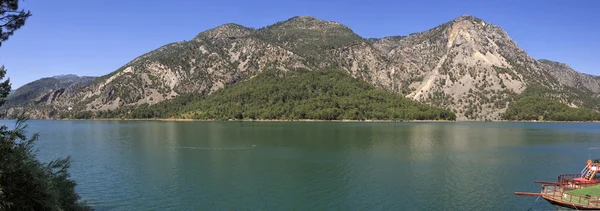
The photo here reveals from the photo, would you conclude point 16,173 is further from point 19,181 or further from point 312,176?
point 312,176

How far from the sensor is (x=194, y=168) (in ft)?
194

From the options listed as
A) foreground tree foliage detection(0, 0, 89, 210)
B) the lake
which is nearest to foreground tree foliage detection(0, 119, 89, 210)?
foreground tree foliage detection(0, 0, 89, 210)

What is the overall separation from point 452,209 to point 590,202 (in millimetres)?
13252

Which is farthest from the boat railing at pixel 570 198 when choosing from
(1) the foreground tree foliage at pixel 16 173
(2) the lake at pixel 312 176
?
(1) the foreground tree foliage at pixel 16 173

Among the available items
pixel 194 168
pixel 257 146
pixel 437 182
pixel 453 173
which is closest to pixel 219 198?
pixel 194 168

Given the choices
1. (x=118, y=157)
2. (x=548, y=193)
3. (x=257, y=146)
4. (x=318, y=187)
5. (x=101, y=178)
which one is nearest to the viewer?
(x=548, y=193)

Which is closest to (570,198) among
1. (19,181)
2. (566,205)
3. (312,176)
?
(566,205)

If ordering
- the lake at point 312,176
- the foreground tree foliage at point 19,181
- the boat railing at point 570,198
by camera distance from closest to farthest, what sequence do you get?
1. the foreground tree foliage at point 19,181
2. the boat railing at point 570,198
3. the lake at point 312,176

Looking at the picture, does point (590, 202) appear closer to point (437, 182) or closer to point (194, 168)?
point (437, 182)

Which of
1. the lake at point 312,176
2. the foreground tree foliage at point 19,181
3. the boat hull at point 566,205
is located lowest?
the boat hull at point 566,205

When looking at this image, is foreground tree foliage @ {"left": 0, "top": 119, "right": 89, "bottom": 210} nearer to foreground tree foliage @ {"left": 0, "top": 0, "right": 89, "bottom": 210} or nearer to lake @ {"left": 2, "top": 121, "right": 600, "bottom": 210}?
foreground tree foliage @ {"left": 0, "top": 0, "right": 89, "bottom": 210}

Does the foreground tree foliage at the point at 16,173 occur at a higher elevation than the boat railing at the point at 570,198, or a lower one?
higher

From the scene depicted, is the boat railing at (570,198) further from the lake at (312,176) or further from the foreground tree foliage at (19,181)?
the foreground tree foliage at (19,181)

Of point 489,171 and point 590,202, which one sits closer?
point 590,202
